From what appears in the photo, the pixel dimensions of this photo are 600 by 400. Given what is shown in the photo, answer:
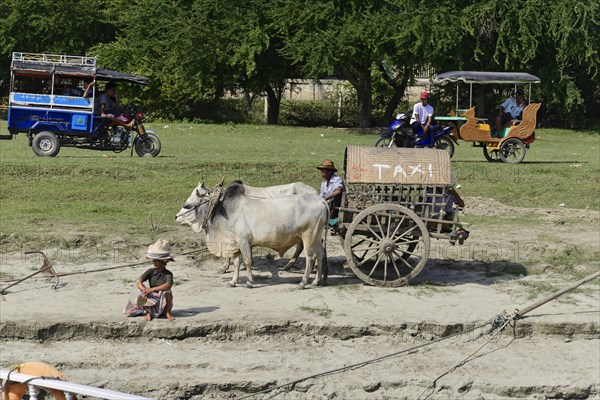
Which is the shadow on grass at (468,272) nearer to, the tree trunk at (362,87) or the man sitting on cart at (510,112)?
the man sitting on cart at (510,112)

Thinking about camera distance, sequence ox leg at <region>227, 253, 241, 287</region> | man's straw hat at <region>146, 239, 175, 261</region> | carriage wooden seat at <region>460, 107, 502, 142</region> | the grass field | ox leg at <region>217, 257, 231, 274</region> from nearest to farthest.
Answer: man's straw hat at <region>146, 239, 175, 261</region> → ox leg at <region>227, 253, 241, 287</region> → ox leg at <region>217, 257, 231, 274</region> → the grass field → carriage wooden seat at <region>460, 107, 502, 142</region>

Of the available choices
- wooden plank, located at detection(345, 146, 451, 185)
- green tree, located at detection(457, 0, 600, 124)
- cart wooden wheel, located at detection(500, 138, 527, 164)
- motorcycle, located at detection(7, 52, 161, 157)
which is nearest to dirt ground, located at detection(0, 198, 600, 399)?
wooden plank, located at detection(345, 146, 451, 185)

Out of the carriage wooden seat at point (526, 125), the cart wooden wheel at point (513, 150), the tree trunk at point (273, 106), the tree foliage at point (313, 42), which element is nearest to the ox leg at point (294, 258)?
the cart wooden wheel at point (513, 150)

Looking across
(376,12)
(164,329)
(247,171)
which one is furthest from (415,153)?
(376,12)

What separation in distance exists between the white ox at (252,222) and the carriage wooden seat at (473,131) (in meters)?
10.3

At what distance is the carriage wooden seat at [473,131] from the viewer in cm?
2264

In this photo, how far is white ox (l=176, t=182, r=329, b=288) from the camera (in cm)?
1290

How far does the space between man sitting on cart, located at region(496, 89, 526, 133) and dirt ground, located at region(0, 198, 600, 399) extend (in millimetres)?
9293

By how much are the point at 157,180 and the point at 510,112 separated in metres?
8.79

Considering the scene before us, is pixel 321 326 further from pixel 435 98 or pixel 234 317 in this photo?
pixel 435 98

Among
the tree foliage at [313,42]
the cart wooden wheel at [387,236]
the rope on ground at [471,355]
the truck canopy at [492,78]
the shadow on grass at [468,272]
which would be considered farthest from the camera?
the tree foliage at [313,42]

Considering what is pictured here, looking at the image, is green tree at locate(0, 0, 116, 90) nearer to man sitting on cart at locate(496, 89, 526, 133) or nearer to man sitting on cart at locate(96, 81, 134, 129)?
man sitting on cart at locate(96, 81, 134, 129)

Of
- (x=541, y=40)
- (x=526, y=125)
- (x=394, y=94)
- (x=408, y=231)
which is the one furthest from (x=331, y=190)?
(x=394, y=94)

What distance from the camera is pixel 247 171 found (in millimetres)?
20016
